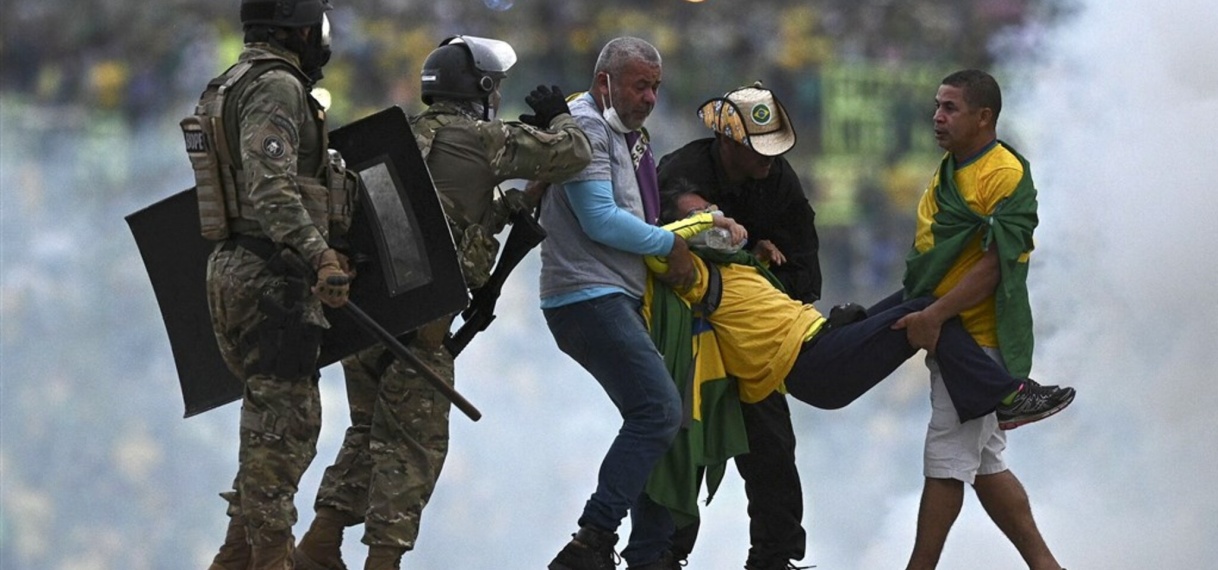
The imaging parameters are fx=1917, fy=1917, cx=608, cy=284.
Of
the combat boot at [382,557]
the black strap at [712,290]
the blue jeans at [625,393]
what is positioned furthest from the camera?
the black strap at [712,290]

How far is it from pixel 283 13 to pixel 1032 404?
7.90 ft

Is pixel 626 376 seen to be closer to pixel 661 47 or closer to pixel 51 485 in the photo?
pixel 51 485

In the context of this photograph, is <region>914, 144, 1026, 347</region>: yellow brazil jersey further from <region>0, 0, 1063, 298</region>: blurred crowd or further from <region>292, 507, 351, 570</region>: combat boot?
<region>0, 0, 1063, 298</region>: blurred crowd

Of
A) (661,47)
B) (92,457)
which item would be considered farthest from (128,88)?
(661,47)

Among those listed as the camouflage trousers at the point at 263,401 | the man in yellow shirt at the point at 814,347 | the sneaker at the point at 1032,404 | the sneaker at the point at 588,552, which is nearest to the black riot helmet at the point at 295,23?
the camouflage trousers at the point at 263,401

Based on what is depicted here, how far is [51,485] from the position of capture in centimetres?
775

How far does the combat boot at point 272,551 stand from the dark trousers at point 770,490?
1.47 meters

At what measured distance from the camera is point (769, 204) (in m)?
5.78

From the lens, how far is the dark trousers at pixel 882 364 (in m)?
5.32

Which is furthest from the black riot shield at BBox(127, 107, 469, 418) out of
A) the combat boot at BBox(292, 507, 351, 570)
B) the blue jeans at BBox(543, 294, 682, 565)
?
the blue jeans at BBox(543, 294, 682, 565)

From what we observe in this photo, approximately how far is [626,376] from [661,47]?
13.8 feet

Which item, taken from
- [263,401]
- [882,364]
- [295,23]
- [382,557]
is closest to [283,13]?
Result: [295,23]

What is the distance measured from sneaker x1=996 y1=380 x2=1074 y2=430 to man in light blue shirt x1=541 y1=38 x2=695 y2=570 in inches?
37.9

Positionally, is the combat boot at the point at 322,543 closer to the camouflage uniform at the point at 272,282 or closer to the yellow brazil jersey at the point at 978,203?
the camouflage uniform at the point at 272,282
